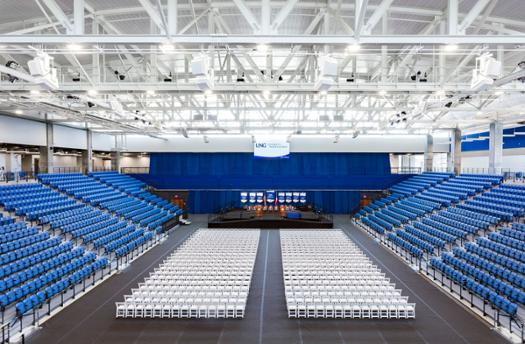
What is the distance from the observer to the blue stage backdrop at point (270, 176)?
3219cm

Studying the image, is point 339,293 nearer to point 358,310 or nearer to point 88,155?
point 358,310

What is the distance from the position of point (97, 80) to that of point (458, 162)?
28976 millimetres

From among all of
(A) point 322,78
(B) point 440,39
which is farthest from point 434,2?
(A) point 322,78

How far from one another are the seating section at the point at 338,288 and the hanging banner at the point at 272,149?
1525 cm

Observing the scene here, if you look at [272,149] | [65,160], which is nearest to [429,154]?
[272,149]

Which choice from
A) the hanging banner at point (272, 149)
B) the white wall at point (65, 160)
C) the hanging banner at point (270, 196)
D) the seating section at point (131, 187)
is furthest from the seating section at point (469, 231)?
the white wall at point (65, 160)

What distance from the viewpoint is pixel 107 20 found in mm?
11781

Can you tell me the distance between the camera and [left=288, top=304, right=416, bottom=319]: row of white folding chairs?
397 inches

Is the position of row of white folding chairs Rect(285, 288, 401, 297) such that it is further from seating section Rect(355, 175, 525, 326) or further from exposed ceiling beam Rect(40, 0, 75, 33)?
exposed ceiling beam Rect(40, 0, 75, 33)

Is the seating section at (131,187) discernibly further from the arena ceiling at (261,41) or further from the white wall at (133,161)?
the arena ceiling at (261,41)

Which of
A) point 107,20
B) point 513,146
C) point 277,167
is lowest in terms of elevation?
point 277,167

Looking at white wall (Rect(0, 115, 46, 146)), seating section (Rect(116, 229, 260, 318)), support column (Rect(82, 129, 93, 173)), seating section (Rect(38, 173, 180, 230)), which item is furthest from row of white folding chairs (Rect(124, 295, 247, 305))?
support column (Rect(82, 129, 93, 173))

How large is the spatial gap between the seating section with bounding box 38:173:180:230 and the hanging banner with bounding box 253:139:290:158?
9963 mm

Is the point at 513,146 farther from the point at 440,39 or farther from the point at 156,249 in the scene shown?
the point at 156,249
